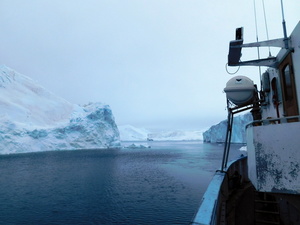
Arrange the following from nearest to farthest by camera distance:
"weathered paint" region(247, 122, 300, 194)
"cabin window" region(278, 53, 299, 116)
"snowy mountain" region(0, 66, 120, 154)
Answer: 1. "weathered paint" region(247, 122, 300, 194)
2. "cabin window" region(278, 53, 299, 116)
3. "snowy mountain" region(0, 66, 120, 154)

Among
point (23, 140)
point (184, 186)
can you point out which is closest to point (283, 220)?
point (184, 186)

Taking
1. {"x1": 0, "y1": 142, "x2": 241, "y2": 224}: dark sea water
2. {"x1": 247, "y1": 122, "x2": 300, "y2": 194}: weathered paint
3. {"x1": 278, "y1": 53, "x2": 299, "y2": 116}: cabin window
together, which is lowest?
{"x1": 0, "y1": 142, "x2": 241, "y2": 224}: dark sea water

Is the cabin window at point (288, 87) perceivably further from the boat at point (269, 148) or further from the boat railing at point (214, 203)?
the boat railing at point (214, 203)

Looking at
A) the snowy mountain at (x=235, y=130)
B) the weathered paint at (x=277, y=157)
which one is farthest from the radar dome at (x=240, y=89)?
the snowy mountain at (x=235, y=130)

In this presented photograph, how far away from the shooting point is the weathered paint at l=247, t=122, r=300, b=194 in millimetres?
2918

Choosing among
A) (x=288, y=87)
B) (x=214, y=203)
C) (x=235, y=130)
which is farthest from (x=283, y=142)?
(x=235, y=130)

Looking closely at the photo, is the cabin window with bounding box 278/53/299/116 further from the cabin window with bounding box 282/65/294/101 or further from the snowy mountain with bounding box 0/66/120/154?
the snowy mountain with bounding box 0/66/120/154

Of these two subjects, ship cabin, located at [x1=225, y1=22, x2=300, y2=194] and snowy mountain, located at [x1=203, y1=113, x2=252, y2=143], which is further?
snowy mountain, located at [x1=203, y1=113, x2=252, y2=143]

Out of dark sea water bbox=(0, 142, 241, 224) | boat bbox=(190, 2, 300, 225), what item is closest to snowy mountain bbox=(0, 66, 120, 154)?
dark sea water bbox=(0, 142, 241, 224)

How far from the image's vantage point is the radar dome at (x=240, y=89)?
4.77 m

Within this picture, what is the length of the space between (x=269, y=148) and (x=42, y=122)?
82.1 meters

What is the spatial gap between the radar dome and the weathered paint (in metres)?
1.75

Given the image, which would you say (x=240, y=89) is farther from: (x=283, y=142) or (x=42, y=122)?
(x=42, y=122)

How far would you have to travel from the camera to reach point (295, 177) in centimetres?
290
